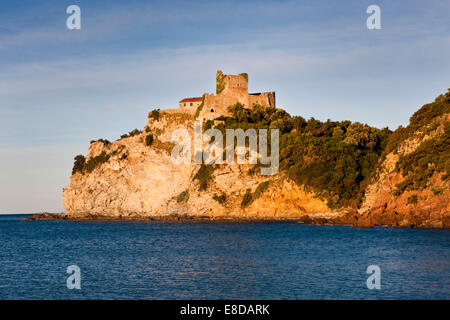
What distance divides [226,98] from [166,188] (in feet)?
54.7

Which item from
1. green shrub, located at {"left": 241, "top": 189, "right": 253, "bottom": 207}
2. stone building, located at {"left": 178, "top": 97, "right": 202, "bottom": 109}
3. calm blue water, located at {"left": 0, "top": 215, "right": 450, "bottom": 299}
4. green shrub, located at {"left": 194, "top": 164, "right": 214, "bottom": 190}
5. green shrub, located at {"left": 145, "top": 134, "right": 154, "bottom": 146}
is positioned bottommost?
calm blue water, located at {"left": 0, "top": 215, "right": 450, "bottom": 299}

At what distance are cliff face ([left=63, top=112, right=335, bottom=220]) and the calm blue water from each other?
18037 mm

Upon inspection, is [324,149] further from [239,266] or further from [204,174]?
[239,266]

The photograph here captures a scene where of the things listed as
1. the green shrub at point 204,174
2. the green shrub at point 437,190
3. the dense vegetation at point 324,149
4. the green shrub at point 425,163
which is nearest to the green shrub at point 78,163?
the green shrub at point 204,174

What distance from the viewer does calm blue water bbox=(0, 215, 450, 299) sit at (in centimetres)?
2350

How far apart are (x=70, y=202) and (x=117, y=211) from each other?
12030 millimetres

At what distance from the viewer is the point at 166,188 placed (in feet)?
268

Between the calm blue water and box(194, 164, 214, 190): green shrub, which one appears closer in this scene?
the calm blue water

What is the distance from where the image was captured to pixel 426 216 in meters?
50.2

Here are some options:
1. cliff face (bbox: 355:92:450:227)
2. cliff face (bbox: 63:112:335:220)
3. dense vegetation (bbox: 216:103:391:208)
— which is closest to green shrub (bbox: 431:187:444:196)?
cliff face (bbox: 355:92:450:227)

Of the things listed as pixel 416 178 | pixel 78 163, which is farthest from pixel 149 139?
pixel 416 178

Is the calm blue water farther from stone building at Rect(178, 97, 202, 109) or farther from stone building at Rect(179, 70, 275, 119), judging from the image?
stone building at Rect(178, 97, 202, 109)

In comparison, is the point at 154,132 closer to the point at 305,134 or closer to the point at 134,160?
the point at 134,160

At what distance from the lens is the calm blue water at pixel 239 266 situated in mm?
23500
